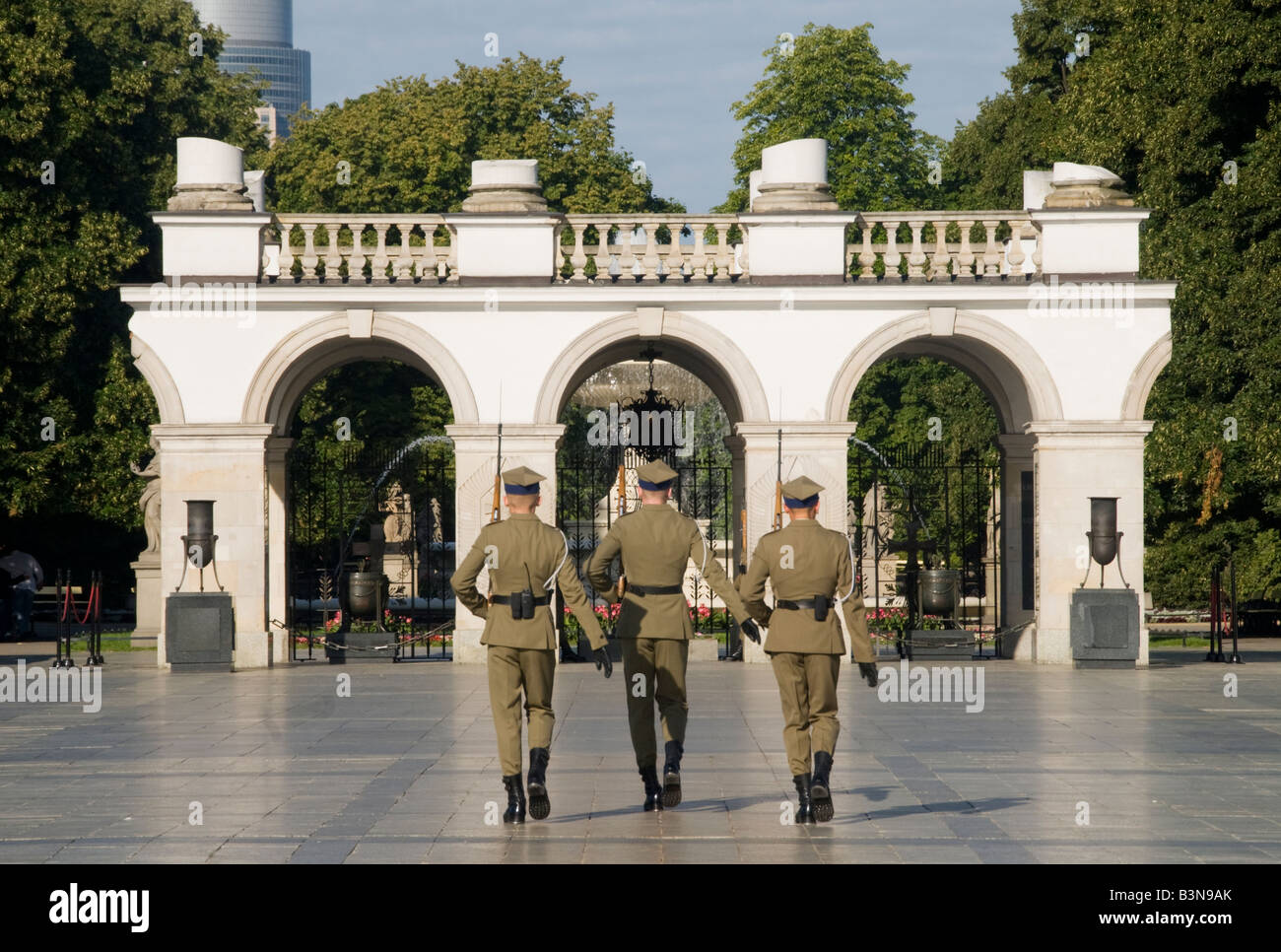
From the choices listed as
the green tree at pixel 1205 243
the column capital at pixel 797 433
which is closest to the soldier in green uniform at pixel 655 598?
the column capital at pixel 797 433

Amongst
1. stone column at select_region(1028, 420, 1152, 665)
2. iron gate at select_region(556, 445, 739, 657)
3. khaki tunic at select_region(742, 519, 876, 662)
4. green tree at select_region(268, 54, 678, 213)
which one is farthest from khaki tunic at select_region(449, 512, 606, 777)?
green tree at select_region(268, 54, 678, 213)

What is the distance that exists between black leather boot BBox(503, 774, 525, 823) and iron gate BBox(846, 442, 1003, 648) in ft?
43.5

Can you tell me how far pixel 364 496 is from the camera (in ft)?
139

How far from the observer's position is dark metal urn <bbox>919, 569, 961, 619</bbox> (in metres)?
24.4

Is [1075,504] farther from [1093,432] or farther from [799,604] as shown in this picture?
[799,604]

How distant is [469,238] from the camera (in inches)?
933

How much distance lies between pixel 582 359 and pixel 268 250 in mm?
4250

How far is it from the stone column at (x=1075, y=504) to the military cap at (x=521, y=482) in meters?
13.2

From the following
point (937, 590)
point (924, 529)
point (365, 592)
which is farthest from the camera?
point (924, 529)

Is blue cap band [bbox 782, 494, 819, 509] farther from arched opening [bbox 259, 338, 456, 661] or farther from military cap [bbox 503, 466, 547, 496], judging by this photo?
arched opening [bbox 259, 338, 456, 661]

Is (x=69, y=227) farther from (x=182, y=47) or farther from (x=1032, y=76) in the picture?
(x=1032, y=76)

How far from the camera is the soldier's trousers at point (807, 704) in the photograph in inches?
430

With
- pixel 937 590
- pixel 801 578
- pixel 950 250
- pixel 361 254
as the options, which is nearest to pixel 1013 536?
pixel 937 590

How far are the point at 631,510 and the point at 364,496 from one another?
11.2 meters
